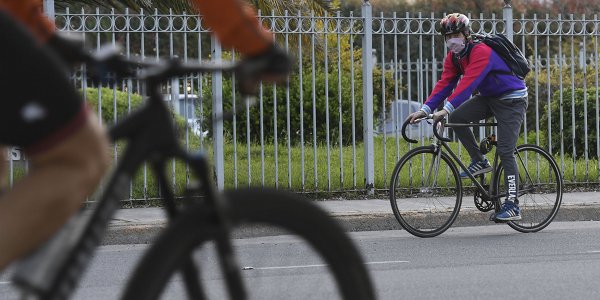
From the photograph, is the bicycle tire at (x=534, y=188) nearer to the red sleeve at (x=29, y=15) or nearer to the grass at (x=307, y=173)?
the grass at (x=307, y=173)

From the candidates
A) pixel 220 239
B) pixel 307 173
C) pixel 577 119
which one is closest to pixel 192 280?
pixel 220 239

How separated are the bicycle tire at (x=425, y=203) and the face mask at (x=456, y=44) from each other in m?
0.76

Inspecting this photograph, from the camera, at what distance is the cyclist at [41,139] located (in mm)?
2311

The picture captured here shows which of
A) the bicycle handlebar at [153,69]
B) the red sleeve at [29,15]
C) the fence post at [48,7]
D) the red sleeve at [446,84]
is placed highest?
the fence post at [48,7]

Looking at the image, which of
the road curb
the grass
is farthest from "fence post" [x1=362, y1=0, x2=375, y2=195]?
the road curb

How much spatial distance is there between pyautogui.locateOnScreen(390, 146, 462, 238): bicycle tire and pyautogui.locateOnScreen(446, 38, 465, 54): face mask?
762 millimetres

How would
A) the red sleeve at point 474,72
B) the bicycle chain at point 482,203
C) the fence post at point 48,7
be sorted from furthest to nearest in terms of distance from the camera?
the fence post at point 48,7 < the bicycle chain at point 482,203 < the red sleeve at point 474,72

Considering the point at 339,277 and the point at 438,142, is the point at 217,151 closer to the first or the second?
the point at 438,142

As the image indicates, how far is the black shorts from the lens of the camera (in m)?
2.31

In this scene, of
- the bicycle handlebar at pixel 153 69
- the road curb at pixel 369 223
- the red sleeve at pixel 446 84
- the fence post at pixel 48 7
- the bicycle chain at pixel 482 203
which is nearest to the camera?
the bicycle handlebar at pixel 153 69

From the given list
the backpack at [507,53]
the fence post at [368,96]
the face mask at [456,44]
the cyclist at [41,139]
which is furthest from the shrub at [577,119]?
the cyclist at [41,139]

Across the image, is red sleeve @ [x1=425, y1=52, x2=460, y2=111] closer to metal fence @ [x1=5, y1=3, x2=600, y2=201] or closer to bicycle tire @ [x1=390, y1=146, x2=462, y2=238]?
bicycle tire @ [x1=390, y1=146, x2=462, y2=238]

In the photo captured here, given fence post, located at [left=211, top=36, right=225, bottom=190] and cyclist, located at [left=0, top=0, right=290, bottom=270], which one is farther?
fence post, located at [left=211, top=36, right=225, bottom=190]

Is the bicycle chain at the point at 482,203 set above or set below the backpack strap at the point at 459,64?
below
